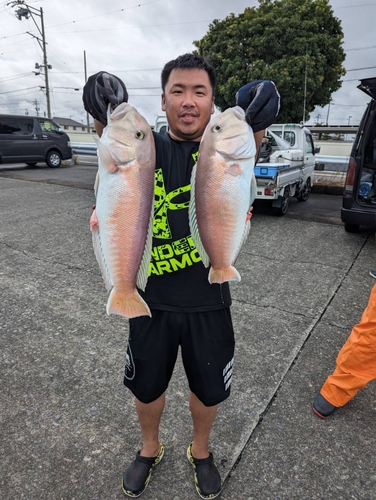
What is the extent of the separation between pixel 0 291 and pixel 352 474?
3.55m

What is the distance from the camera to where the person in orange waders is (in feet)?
6.98

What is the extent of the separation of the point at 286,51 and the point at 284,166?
36.5 ft

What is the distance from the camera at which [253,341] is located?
115 inches

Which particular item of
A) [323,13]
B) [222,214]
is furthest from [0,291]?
[323,13]

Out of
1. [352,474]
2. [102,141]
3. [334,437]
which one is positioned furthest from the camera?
[334,437]

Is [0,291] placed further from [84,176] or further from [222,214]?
[84,176]

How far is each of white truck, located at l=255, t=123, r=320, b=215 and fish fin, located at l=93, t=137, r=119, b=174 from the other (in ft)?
15.4

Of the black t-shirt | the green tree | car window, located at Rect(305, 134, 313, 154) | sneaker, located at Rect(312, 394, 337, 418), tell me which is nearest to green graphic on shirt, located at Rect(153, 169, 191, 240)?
the black t-shirt

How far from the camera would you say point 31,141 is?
1356 cm

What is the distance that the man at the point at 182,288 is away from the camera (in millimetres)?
1451

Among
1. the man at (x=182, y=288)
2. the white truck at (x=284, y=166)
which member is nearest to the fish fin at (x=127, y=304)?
the man at (x=182, y=288)

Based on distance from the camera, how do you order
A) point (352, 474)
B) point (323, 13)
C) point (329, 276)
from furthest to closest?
point (323, 13), point (329, 276), point (352, 474)

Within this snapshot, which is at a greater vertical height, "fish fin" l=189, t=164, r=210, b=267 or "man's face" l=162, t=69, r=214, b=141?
"man's face" l=162, t=69, r=214, b=141

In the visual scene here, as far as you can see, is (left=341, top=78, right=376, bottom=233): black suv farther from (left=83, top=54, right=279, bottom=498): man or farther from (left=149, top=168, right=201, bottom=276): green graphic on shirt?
(left=149, top=168, right=201, bottom=276): green graphic on shirt
